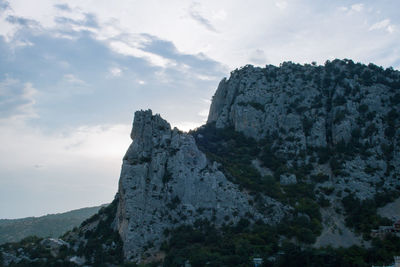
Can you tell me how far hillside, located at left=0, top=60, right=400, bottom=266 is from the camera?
6269 centimetres

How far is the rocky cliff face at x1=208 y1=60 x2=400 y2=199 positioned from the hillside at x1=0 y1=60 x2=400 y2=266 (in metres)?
0.23

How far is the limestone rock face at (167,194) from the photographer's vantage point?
66.1 m

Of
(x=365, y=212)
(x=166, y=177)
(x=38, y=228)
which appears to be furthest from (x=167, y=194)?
(x=38, y=228)

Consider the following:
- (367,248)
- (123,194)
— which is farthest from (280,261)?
(123,194)

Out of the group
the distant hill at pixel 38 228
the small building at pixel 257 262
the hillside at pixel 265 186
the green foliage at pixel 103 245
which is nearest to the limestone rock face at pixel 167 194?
the hillside at pixel 265 186

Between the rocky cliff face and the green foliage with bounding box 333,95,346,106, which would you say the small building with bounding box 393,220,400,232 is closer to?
the rocky cliff face

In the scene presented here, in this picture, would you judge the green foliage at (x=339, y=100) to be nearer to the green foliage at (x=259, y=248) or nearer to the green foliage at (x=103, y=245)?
the green foliage at (x=259, y=248)

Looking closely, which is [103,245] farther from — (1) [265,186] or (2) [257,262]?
(1) [265,186]

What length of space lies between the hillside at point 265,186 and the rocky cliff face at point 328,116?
227 millimetres

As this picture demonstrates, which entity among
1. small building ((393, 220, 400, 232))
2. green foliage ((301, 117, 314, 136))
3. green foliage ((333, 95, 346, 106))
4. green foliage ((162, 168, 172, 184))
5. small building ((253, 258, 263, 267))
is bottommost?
small building ((253, 258, 263, 267))

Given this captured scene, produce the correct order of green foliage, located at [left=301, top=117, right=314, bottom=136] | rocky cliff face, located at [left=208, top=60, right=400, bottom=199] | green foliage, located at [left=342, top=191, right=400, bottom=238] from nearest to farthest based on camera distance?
green foliage, located at [left=342, top=191, right=400, bottom=238]
rocky cliff face, located at [left=208, top=60, right=400, bottom=199]
green foliage, located at [left=301, top=117, right=314, bottom=136]

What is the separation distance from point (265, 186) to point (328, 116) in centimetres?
2347

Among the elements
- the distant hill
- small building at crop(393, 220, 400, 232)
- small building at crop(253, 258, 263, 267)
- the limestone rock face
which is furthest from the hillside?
the distant hill

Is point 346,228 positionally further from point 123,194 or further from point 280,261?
point 123,194
